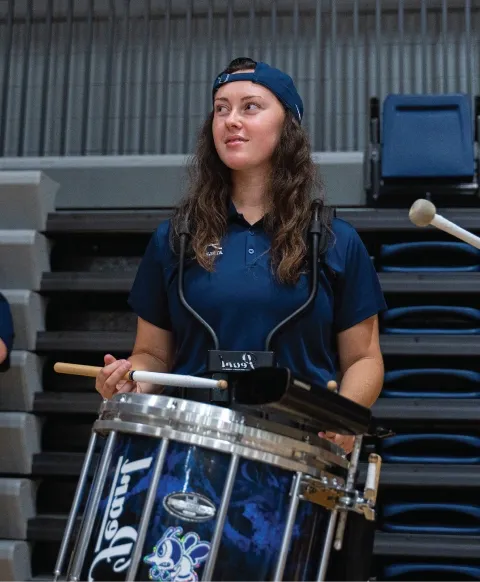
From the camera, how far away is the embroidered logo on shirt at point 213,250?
190 cm

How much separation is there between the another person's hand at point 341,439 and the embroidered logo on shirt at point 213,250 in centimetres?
51

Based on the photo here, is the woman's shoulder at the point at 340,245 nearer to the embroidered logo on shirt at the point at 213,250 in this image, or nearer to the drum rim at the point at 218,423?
the embroidered logo on shirt at the point at 213,250

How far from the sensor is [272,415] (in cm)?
158

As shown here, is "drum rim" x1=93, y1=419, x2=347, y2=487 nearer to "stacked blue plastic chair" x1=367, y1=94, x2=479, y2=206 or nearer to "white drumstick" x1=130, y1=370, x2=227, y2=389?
"white drumstick" x1=130, y1=370, x2=227, y2=389

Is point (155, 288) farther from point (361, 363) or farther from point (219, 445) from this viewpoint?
point (219, 445)

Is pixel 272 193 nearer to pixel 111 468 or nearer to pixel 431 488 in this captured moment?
pixel 111 468

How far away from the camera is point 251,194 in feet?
6.68

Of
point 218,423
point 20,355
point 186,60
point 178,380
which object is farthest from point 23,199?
point 218,423

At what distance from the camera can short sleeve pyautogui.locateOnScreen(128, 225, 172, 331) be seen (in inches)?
78.7

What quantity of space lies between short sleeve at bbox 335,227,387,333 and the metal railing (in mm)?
3166

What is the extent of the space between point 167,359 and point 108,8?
13.5 ft

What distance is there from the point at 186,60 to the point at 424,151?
1800 millimetres

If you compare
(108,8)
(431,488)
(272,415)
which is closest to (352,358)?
(272,415)

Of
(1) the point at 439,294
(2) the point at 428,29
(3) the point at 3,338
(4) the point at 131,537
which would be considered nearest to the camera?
(4) the point at 131,537
